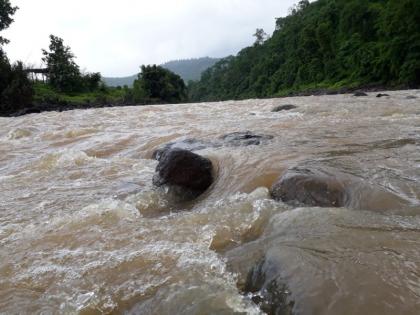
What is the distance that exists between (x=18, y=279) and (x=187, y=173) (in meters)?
2.73

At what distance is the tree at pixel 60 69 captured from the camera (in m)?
48.8

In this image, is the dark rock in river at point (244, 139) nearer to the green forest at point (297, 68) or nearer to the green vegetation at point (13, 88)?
the green forest at point (297, 68)

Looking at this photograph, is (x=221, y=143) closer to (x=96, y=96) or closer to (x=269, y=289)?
(x=269, y=289)

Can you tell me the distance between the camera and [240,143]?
7746mm

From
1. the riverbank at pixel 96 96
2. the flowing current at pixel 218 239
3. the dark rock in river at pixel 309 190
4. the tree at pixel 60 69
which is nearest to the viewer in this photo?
the flowing current at pixel 218 239

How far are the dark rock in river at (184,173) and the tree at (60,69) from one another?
154ft

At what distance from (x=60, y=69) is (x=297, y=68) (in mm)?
39187

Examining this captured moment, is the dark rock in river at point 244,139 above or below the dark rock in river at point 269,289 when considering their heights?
below

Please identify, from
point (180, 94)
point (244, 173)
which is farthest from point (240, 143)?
point (180, 94)

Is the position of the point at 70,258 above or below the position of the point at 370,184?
below

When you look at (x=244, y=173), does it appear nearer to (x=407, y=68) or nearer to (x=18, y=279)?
(x=18, y=279)

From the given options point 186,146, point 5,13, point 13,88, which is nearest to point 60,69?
point 5,13

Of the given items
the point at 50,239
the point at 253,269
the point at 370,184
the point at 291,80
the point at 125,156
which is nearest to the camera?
the point at 253,269

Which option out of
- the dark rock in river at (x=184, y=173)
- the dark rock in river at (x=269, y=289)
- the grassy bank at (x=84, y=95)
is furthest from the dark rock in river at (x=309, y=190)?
the grassy bank at (x=84, y=95)
